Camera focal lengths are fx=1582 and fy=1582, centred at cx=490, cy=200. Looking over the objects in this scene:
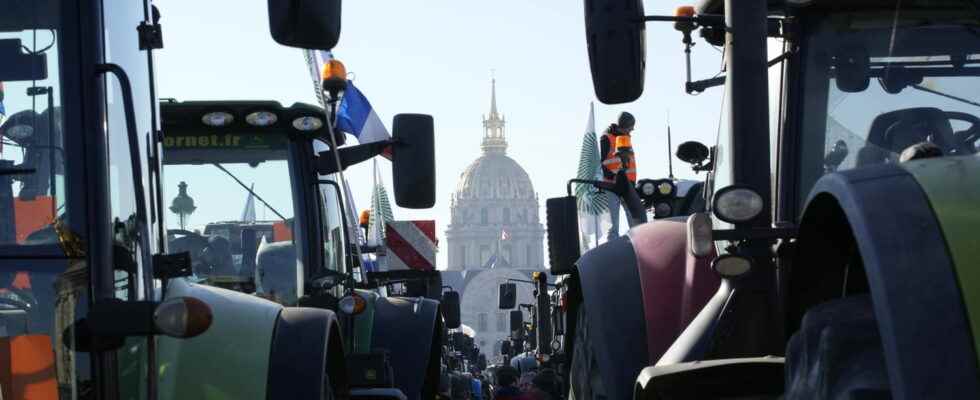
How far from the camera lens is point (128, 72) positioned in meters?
4.46

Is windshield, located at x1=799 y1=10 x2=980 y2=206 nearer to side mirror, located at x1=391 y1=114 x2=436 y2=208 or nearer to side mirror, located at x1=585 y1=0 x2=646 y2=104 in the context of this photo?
side mirror, located at x1=585 y1=0 x2=646 y2=104

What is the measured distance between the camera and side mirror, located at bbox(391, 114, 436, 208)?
6141mm

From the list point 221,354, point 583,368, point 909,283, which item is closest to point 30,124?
point 221,354

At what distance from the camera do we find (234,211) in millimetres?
8023

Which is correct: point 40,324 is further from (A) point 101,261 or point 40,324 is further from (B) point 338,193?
(B) point 338,193

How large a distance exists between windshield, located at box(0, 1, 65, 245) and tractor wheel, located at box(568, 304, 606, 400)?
2.40 meters

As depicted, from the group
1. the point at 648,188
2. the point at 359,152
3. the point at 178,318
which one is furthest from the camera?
the point at 648,188

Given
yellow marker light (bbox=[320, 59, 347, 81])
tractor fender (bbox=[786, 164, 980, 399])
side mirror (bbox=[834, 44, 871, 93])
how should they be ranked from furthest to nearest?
yellow marker light (bbox=[320, 59, 347, 81]) < side mirror (bbox=[834, 44, 871, 93]) < tractor fender (bbox=[786, 164, 980, 399])

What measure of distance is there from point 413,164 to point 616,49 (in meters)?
1.90

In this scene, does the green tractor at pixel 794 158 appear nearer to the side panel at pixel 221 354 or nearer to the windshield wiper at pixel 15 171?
the side panel at pixel 221 354

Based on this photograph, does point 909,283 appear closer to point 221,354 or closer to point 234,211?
point 221,354

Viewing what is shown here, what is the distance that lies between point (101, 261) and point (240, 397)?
2.97 feet

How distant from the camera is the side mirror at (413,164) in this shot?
614cm

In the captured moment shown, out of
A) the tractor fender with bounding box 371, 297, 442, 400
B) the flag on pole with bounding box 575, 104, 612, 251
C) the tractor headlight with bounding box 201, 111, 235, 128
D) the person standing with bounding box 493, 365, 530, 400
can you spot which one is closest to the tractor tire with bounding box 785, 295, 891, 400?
the tractor headlight with bounding box 201, 111, 235, 128
